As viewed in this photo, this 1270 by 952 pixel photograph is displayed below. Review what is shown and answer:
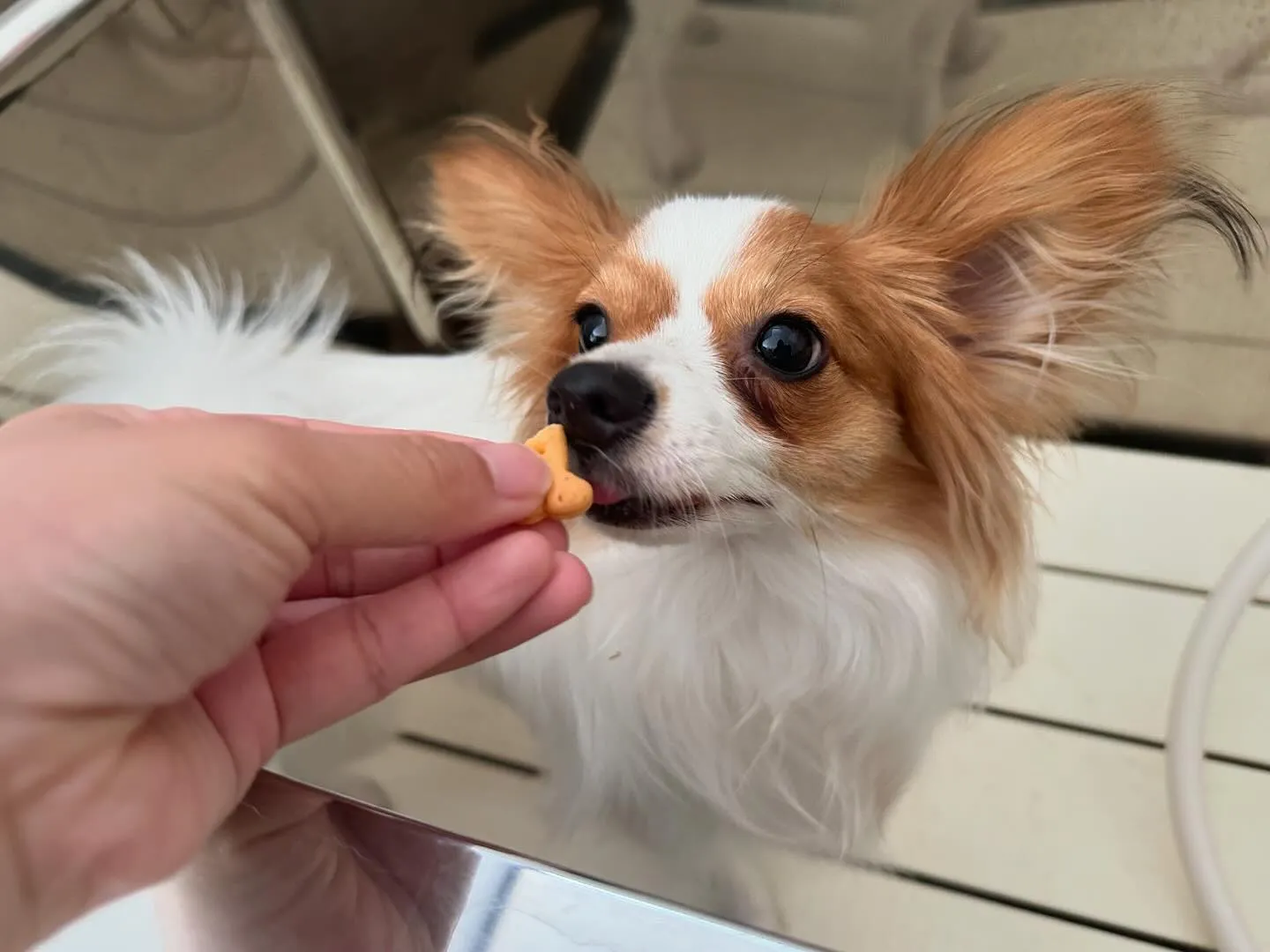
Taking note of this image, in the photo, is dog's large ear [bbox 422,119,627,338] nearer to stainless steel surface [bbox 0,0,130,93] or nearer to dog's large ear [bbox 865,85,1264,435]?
dog's large ear [bbox 865,85,1264,435]

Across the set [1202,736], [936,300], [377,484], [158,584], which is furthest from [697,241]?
[1202,736]

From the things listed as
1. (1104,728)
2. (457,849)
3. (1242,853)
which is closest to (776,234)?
(457,849)

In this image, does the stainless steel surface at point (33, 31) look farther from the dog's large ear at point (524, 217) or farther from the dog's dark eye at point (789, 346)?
the dog's dark eye at point (789, 346)

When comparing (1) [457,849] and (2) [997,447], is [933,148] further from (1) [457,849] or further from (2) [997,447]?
(1) [457,849]

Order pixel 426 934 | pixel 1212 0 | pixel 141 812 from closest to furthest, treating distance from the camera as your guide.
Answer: pixel 141 812, pixel 426 934, pixel 1212 0

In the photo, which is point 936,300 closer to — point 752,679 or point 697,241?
point 697,241

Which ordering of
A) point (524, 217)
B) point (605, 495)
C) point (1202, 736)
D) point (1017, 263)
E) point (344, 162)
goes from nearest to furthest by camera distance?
point (605, 495), point (1017, 263), point (524, 217), point (1202, 736), point (344, 162)

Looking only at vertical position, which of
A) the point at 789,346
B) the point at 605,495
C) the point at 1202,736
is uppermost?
the point at 789,346
